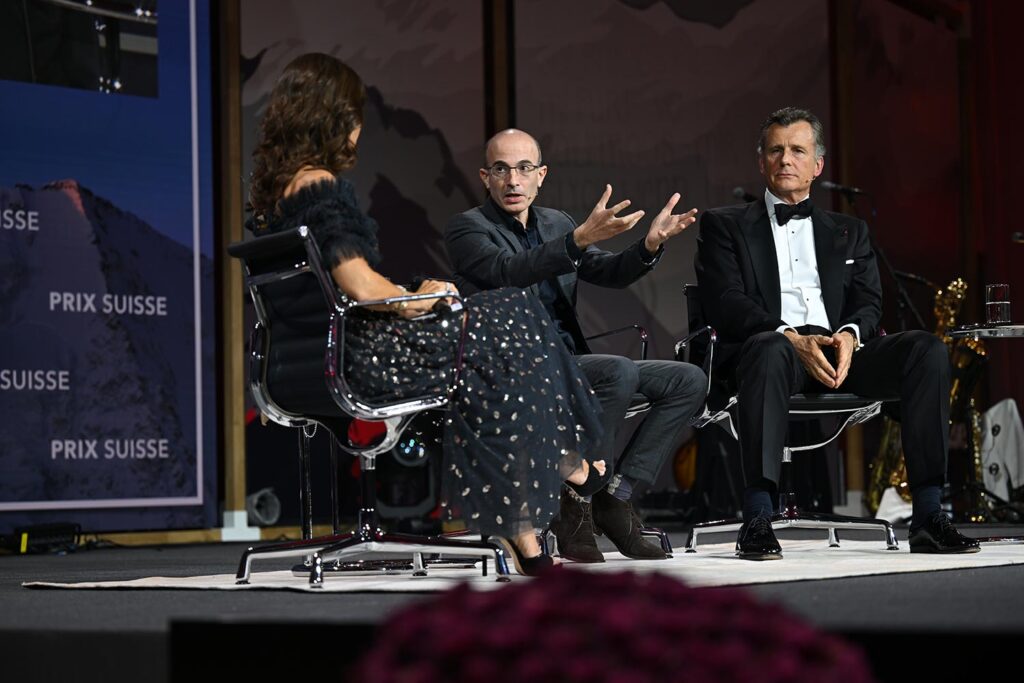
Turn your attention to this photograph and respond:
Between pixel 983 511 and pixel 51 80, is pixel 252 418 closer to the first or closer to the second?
pixel 51 80

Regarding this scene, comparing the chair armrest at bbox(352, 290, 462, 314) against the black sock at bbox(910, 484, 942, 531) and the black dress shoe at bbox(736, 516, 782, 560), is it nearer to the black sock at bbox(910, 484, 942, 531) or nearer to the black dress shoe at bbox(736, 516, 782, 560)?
the black dress shoe at bbox(736, 516, 782, 560)

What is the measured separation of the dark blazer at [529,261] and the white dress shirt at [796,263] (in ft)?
2.09

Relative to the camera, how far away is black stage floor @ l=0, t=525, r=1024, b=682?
1.63m

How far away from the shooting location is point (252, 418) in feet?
20.3

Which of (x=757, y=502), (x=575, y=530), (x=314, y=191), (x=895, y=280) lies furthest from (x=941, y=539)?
(x=895, y=280)

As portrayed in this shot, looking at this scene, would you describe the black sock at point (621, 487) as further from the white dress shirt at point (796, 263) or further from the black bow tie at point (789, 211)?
the black bow tie at point (789, 211)

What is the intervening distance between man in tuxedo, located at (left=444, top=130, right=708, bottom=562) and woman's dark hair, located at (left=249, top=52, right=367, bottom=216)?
686 millimetres

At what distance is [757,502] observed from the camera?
12.2ft

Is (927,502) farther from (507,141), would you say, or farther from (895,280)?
(895,280)

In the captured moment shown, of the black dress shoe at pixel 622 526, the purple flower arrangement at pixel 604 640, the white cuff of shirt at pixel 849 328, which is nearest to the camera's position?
the purple flower arrangement at pixel 604 640

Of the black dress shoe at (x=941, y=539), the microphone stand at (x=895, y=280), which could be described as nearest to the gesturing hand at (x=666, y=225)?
the black dress shoe at (x=941, y=539)

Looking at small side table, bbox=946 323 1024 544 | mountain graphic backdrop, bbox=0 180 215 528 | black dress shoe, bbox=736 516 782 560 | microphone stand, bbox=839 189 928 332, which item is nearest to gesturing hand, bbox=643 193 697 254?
black dress shoe, bbox=736 516 782 560

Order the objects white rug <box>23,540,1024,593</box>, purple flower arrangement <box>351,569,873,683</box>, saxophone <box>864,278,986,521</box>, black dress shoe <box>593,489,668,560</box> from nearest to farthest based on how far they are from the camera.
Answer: purple flower arrangement <box>351,569,873,683</box> < white rug <box>23,540,1024,593</box> < black dress shoe <box>593,489,668,560</box> < saxophone <box>864,278,986,521</box>

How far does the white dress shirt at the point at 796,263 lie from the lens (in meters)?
4.36
